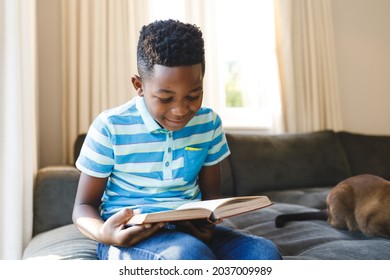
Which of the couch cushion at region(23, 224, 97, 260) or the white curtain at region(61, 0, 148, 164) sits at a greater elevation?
the white curtain at region(61, 0, 148, 164)

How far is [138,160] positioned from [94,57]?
1567 mm

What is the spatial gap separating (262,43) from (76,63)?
134 centimetres

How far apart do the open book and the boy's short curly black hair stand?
0.31 metres

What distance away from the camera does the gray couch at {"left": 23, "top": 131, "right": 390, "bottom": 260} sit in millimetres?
1299

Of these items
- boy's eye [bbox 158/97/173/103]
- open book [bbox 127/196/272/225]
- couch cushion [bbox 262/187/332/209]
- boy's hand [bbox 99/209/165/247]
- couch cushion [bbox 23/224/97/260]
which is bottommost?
couch cushion [bbox 23/224/97/260]

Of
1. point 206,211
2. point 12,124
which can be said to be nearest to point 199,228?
point 206,211

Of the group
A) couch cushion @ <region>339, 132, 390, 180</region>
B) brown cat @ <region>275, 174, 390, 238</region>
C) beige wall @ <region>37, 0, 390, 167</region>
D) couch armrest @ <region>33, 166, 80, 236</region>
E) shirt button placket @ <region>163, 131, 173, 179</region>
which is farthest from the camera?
beige wall @ <region>37, 0, 390, 167</region>

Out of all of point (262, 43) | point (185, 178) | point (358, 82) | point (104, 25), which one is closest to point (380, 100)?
point (358, 82)

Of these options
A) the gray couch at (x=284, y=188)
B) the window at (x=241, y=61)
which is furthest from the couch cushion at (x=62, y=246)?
the window at (x=241, y=61)

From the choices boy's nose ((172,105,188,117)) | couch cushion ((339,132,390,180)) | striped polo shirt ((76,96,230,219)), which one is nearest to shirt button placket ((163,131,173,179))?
striped polo shirt ((76,96,230,219))

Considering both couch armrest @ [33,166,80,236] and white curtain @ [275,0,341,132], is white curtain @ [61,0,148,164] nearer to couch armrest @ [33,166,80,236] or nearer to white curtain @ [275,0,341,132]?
couch armrest @ [33,166,80,236]

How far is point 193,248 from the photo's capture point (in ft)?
2.66

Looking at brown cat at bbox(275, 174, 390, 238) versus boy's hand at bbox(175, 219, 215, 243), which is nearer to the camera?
boy's hand at bbox(175, 219, 215, 243)
